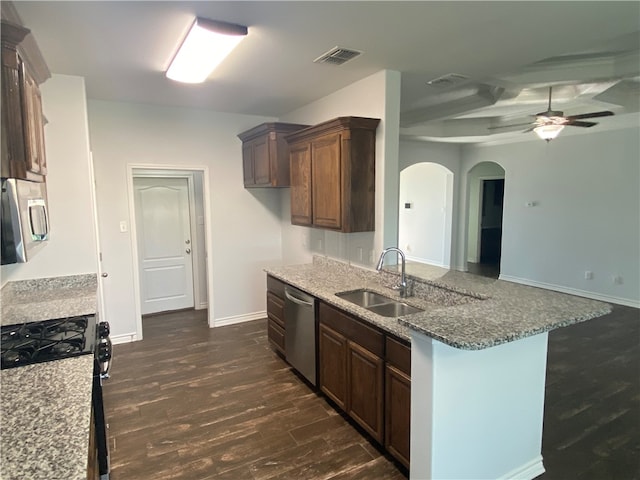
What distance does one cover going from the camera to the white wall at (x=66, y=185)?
10.3ft

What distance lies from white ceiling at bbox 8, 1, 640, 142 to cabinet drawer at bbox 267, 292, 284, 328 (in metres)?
2.09

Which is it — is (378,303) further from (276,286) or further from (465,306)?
(276,286)

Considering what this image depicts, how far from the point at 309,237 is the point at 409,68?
219cm

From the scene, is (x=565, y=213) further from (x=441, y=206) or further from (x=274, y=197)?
(x=274, y=197)

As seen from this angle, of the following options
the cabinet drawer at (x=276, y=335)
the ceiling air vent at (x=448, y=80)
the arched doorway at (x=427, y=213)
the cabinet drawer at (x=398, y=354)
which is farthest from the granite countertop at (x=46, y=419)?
the arched doorway at (x=427, y=213)

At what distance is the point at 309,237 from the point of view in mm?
4613

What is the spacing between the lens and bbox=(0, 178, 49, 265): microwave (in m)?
1.64

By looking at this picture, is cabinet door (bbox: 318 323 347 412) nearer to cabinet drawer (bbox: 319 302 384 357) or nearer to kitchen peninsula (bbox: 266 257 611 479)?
cabinet drawer (bbox: 319 302 384 357)

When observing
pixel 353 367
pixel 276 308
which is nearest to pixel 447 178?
pixel 276 308

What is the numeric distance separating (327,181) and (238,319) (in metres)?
2.56

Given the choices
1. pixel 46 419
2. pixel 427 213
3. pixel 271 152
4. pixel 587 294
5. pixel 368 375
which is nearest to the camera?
pixel 46 419

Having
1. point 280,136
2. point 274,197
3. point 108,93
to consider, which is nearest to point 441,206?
point 274,197

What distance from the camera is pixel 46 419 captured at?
4.22 ft

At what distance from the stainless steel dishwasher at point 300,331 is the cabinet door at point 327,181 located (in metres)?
0.73
